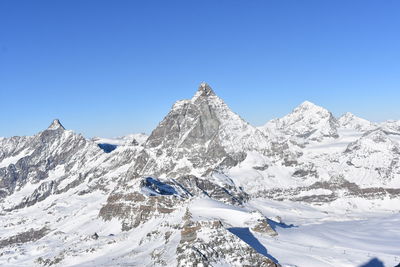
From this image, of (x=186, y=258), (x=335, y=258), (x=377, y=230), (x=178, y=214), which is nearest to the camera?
(x=186, y=258)

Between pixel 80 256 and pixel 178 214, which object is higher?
pixel 178 214

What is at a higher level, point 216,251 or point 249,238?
point 216,251

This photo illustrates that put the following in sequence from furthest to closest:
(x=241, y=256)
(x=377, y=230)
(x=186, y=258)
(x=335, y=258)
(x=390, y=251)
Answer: (x=377, y=230) → (x=390, y=251) → (x=335, y=258) → (x=241, y=256) → (x=186, y=258)

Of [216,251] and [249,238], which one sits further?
[249,238]

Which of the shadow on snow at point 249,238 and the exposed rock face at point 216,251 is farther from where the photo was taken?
the shadow on snow at point 249,238

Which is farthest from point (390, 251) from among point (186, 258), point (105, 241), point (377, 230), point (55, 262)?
point (55, 262)

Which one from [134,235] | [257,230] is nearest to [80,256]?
[134,235]

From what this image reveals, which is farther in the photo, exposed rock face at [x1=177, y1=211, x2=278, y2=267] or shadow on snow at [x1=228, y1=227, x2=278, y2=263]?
shadow on snow at [x1=228, y1=227, x2=278, y2=263]

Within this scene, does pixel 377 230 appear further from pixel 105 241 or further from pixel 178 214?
pixel 105 241

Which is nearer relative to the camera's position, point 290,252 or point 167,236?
point 290,252

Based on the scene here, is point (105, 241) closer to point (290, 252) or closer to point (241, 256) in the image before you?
point (290, 252)
